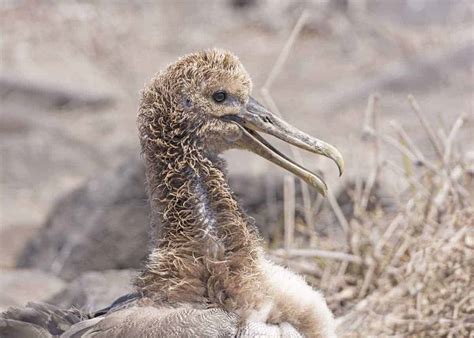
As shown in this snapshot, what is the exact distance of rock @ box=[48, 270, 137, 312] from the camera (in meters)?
4.84

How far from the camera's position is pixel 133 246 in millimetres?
6457

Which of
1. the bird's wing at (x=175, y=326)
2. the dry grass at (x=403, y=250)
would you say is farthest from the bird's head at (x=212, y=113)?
the dry grass at (x=403, y=250)

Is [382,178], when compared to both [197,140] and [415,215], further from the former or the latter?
[197,140]

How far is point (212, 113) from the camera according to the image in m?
3.56

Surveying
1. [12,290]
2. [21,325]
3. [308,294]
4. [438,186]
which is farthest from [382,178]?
[21,325]

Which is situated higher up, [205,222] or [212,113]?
[212,113]

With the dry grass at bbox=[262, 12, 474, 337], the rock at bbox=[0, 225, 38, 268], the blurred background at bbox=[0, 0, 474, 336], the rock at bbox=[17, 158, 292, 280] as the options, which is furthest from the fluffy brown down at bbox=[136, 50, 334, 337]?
the rock at bbox=[0, 225, 38, 268]

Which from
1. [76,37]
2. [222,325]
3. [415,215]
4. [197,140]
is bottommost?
[222,325]

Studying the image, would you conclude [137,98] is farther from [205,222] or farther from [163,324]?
[163,324]

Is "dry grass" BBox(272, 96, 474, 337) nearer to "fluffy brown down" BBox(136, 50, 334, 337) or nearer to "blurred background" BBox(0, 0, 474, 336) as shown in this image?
"blurred background" BBox(0, 0, 474, 336)

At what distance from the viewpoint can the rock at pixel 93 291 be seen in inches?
191

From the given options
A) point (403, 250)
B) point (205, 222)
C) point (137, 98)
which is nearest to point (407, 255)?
point (403, 250)

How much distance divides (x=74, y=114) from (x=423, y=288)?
702 cm

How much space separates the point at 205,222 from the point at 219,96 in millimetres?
421
